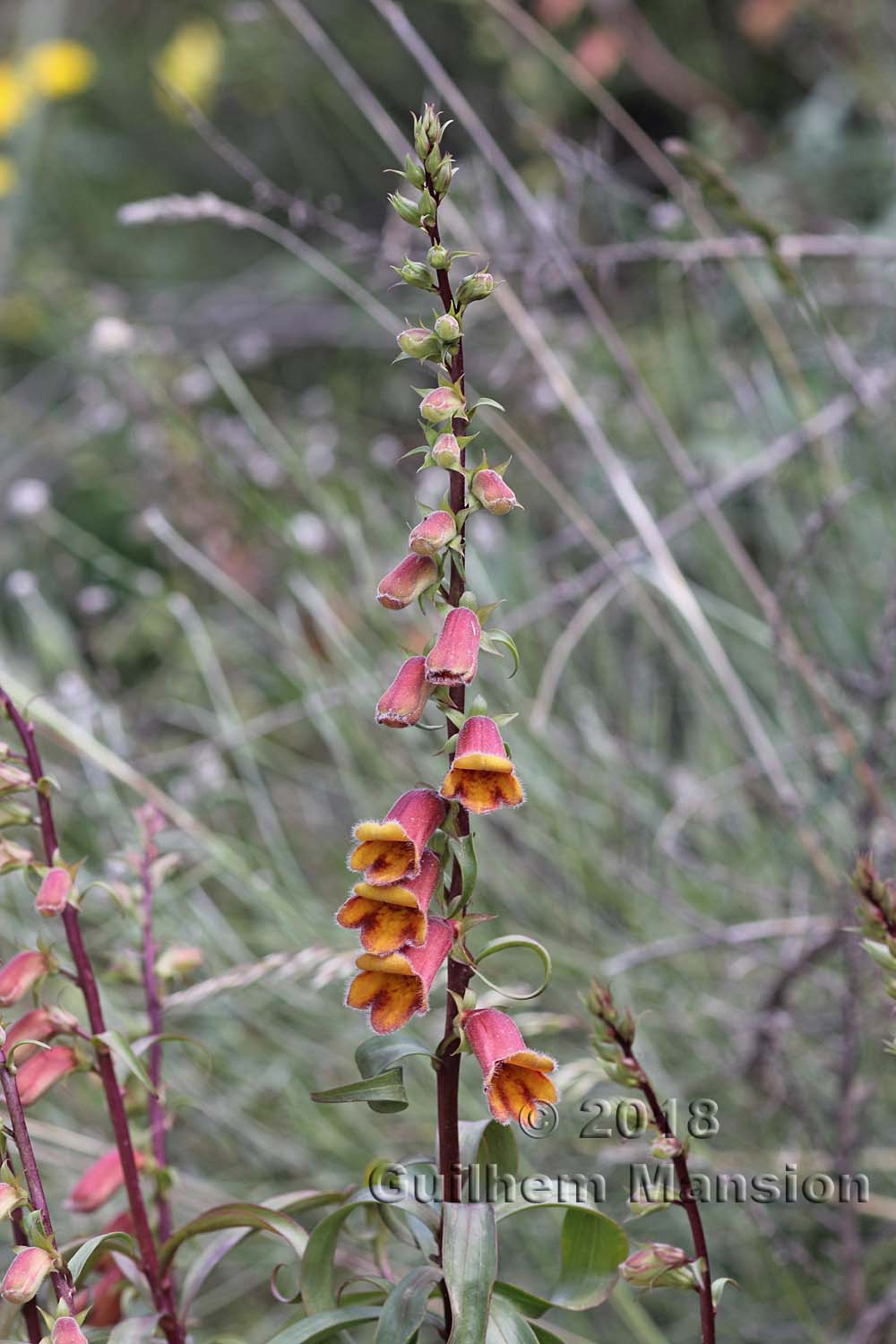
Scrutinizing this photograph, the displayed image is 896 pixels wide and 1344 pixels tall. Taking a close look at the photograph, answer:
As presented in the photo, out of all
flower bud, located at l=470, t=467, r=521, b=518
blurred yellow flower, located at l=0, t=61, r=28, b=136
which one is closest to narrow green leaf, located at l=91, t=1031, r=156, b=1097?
flower bud, located at l=470, t=467, r=521, b=518

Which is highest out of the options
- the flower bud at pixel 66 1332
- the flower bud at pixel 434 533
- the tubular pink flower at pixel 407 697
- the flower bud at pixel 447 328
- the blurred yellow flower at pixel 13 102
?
the blurred yellow flower at pixel 13 102

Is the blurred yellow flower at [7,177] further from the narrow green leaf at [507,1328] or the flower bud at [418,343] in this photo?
the narrow green leaf at [507,1328]

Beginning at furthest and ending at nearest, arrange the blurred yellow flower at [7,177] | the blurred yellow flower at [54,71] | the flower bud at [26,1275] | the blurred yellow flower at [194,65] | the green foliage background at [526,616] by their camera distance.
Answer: the blurred yellow flower at [194,65]
the blurred yellow flower at [54,71]
the blurred yellow flower at [7,177]
the green foliage background at [526,616]
the flower bud at [26,1275]

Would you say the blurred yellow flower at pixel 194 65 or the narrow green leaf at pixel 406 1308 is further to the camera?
the blurred yellow flower at pixel 194 65

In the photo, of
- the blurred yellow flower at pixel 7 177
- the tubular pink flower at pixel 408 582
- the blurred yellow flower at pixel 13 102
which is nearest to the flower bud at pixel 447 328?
the tubular pink flower at pixel 408 582

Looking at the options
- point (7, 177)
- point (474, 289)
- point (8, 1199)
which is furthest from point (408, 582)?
point (7, 177)

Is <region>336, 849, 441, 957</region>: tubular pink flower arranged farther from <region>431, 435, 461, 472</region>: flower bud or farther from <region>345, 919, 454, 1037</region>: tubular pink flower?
<region>431, 435, 461, 472</region>: flower bud

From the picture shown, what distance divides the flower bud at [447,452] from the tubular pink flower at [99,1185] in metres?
0.50

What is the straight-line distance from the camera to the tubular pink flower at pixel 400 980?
64 cm

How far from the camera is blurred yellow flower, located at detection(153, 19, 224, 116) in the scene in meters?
3.49

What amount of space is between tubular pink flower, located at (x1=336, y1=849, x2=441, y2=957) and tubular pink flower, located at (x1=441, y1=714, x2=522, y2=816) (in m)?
0.05

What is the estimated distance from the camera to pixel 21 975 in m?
0.74

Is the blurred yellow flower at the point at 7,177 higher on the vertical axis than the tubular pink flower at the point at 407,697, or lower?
higher

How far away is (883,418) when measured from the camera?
2.08 meters
